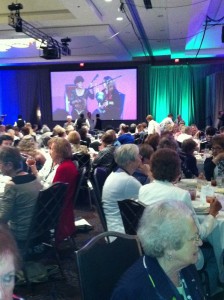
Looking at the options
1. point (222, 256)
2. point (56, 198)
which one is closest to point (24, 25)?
point (56, 198)

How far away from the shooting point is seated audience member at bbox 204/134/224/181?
4.05 metres

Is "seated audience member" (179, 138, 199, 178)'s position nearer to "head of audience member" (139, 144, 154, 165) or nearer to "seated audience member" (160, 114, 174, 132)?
"head of audience member" (139, 144, 154, 165)

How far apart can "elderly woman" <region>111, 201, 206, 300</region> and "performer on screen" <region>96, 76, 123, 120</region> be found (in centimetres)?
1433

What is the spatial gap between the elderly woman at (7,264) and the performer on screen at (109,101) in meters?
14.6

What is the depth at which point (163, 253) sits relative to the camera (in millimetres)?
1431

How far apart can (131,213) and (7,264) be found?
1.59m

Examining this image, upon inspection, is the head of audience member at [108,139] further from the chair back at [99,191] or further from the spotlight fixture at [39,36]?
the spotlight fixture at [39,36]

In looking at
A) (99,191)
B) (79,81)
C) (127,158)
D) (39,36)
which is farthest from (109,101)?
(127,158)

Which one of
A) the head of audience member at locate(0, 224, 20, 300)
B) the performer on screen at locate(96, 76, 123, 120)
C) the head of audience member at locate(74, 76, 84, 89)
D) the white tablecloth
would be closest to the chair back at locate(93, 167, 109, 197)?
the white tablecloth

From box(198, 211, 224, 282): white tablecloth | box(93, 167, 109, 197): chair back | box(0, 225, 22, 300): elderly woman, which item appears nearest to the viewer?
box(0, 225, 22, 300): elderly woman

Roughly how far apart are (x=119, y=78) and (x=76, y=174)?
1226 cm

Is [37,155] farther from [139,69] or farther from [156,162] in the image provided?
[139,69]

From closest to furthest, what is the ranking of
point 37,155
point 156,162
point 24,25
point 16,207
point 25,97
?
point 156,162 → point 16,207 → point 37,155 → point 24,25 → point 25,97

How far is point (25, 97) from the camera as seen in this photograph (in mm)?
17281
